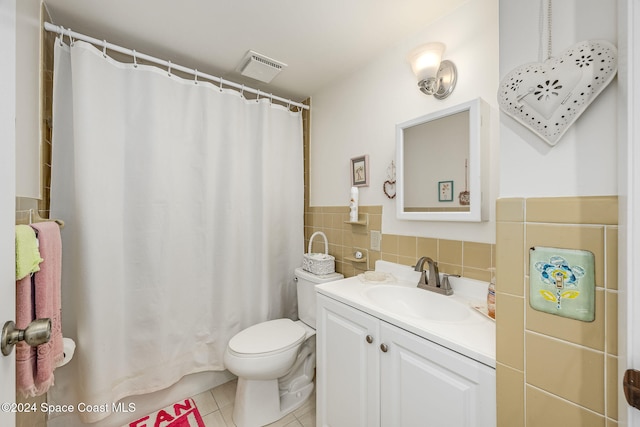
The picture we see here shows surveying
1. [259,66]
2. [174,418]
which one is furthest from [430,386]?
[259,66]

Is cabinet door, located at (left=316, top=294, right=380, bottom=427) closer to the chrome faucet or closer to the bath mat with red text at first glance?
the chrome faucet

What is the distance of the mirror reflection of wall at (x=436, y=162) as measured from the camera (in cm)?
118

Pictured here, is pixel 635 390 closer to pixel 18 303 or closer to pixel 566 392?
pixel 566 392

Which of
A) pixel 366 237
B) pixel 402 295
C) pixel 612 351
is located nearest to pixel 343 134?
pixel 366 237

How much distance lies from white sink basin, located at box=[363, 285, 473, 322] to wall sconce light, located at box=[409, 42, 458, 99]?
1.01 meters

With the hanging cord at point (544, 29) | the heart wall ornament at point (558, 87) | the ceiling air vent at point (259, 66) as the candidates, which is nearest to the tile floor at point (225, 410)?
the heart wall ornament at point (558, 87)

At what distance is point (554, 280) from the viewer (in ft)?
1.93

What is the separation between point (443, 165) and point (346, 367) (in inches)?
42.8

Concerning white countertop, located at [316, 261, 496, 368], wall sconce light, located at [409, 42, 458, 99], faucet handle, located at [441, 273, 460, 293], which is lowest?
white countertop, located at [316, 261, 496, 368]

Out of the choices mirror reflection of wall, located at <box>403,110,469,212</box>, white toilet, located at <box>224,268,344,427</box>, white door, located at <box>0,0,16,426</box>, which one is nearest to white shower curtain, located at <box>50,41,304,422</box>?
white toilet, located at <box>224,268,344,427</box>

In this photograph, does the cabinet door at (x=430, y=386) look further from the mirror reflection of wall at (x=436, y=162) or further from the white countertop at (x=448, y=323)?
the mirror reflection of wall at (x=436, y=162)

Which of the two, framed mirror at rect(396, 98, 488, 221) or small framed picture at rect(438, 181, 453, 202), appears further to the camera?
small framed picture at rect(438, 181, 453, 202)

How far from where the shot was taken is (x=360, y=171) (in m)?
1.70

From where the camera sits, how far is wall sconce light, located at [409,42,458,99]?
1.23 meters
